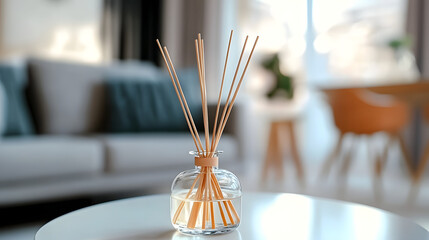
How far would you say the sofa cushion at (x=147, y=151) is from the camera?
6.40 ft

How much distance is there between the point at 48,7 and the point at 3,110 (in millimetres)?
1853

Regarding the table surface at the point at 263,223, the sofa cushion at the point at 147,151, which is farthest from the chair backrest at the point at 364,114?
the table surface at the point at 263,223

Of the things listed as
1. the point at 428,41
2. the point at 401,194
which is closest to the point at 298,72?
the point at 428,41

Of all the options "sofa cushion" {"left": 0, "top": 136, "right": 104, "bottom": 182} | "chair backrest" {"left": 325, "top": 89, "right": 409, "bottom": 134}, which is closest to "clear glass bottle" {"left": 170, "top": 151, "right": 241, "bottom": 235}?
"sofa cushion" {"left": 0, "top": 136, "right": 104, "bottom": 182}

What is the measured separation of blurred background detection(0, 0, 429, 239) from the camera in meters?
1.96

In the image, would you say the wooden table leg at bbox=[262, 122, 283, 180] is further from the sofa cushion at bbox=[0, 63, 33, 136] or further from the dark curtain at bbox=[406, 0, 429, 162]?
the sofa cushion at bbox=[0, 63, 33, 136]

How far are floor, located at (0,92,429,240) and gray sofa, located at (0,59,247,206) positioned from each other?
0.68 ft

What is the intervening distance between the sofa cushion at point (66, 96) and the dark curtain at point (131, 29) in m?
1.54

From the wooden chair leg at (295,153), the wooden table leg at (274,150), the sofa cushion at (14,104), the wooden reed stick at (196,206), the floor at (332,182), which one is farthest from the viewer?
the wooden table leg at (274,150)

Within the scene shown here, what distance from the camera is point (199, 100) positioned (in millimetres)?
2719

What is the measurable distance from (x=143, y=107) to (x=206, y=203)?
180 centimetres

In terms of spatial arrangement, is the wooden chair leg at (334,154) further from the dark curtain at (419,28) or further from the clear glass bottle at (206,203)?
the clear glass bottle at (206,203)

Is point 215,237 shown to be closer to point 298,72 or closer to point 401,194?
point 401,194

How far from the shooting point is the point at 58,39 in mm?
3596
